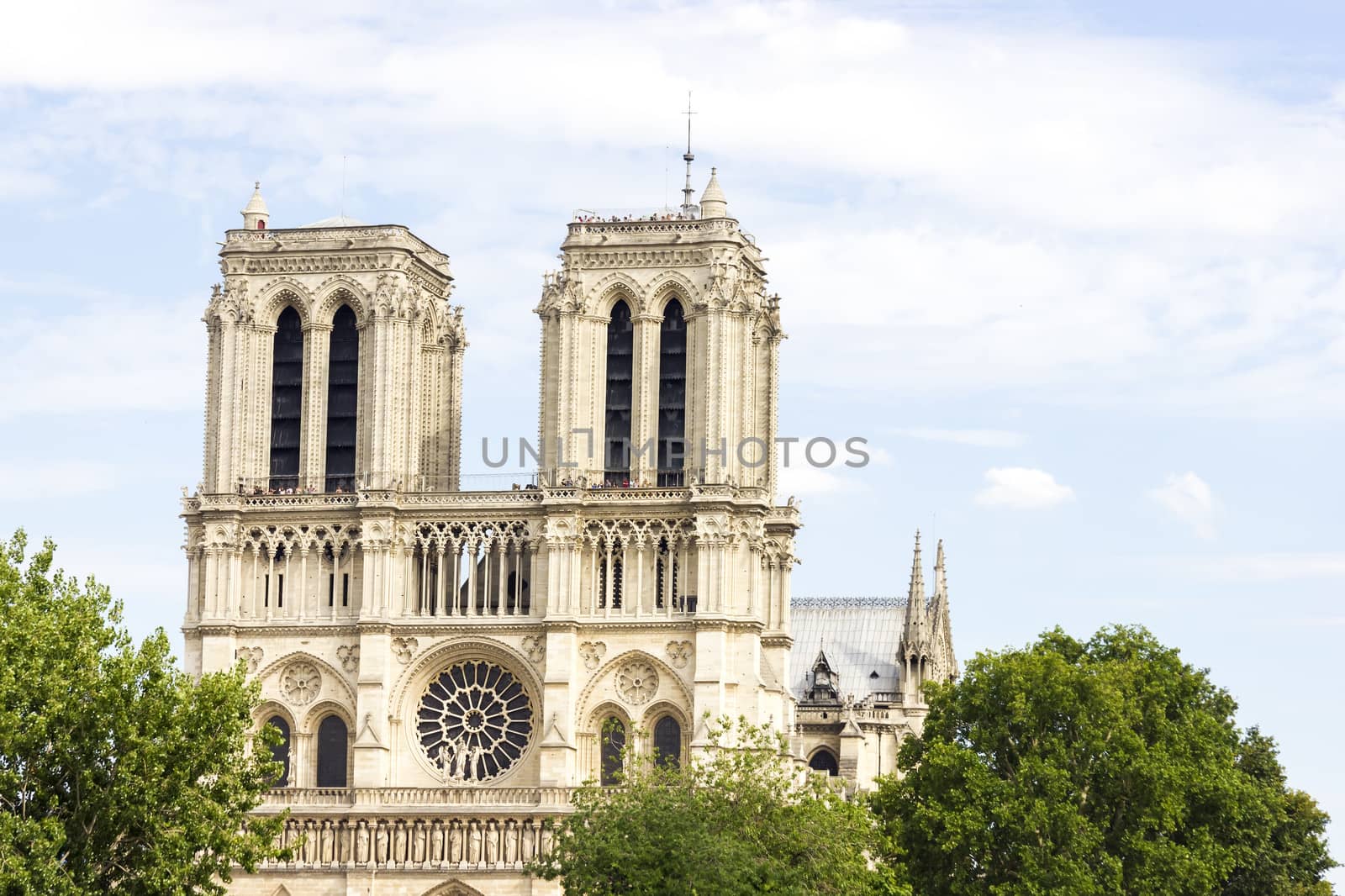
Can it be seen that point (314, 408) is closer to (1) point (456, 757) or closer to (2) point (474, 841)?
(1) point (456, 757)

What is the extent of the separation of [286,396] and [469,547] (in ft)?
30.7

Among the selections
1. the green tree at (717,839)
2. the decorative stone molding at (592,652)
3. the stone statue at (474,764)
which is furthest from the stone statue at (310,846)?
the green tree at (717,839)

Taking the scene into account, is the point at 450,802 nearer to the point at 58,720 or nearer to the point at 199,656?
the point at 199,656

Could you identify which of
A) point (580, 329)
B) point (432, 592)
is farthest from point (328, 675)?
point (580, 329)

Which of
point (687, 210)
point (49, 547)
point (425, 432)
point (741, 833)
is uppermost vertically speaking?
point (687, 210)

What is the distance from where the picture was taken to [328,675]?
105m

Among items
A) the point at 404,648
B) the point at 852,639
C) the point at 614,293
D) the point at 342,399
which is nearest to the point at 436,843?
the point at 404,648

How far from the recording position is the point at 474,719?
104938 millimetres

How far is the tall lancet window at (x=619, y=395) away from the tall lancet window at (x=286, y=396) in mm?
11333

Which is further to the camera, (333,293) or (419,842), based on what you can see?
(333,293)

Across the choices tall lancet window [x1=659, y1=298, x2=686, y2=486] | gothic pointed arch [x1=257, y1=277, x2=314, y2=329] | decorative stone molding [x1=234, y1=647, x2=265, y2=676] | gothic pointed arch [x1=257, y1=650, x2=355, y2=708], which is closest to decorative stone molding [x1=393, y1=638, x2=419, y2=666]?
gothic pointed arch [x1=257, y1=650, x2=355, y2=708]

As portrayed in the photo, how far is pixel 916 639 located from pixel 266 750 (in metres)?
61.7

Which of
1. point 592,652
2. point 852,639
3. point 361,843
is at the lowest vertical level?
point 361,843

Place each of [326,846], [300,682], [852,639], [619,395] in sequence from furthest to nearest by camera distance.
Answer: [852,639], [619,395], [300,682], [326,846]
